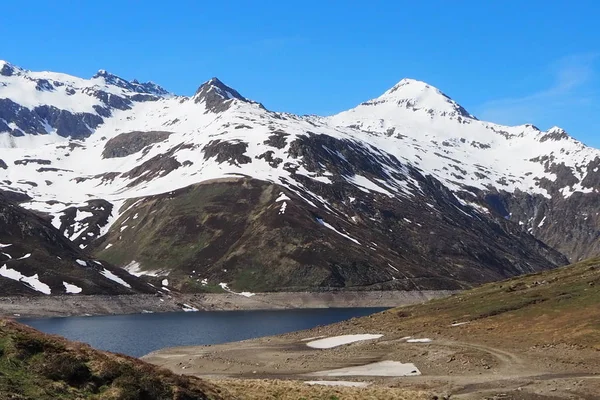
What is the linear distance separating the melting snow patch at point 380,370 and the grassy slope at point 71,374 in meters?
34.1

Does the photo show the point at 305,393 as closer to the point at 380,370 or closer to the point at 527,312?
the point at 380,370

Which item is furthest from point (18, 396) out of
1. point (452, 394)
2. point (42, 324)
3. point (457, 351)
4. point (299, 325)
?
point (42, 324)

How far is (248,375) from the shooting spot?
70.1m

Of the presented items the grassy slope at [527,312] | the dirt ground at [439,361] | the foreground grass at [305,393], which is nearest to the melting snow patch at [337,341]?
the dirt ground at [439,361]

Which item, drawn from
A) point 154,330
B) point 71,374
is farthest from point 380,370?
point 154,330

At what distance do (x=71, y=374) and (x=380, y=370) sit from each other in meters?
42.4

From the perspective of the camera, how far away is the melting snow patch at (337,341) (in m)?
90.6

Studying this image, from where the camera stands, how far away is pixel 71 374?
3116cm

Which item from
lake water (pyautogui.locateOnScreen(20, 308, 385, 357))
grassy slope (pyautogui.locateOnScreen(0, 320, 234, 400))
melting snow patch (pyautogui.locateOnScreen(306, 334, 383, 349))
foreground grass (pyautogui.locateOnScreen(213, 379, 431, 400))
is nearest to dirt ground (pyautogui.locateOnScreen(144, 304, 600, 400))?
foreground grass (pyautogui.locateOnScreen(213, 379, 431, 400))

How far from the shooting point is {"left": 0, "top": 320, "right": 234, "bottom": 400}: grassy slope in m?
29.5

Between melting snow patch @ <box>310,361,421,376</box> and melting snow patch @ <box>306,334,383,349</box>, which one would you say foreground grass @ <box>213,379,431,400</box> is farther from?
melting snow patch @ <box>306,334,383,349</box>

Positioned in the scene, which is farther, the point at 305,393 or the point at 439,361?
the point at 439,361

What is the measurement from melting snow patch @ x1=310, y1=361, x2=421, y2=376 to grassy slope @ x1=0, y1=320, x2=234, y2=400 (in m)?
34.1

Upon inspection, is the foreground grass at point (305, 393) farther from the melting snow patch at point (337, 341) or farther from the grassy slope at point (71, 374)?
the melting snow patch at point (337, 341)
